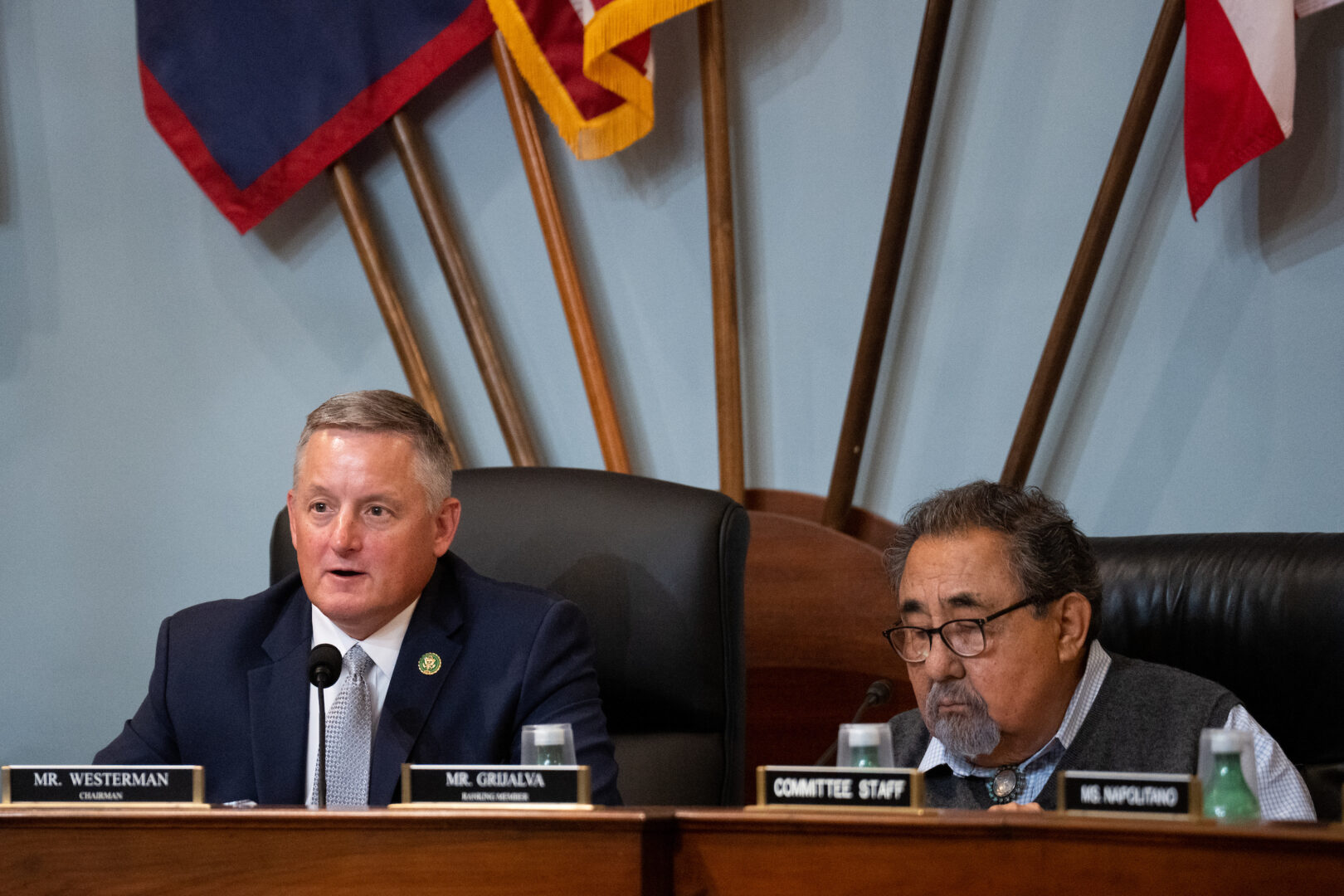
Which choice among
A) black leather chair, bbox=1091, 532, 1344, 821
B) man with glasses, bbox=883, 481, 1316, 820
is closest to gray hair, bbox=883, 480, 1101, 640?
man with glasses, bbox=883, 481, 1316, 820

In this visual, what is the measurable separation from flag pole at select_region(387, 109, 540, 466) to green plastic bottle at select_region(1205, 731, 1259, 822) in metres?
2.01

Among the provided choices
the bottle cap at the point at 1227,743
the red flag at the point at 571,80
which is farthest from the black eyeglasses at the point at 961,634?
the red flag at the point at 571,80

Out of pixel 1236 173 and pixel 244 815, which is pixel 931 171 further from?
pixel 244 815

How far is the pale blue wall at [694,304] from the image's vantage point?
272 centimetres

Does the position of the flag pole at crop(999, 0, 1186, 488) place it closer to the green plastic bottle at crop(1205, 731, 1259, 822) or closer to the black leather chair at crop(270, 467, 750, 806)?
the black leather chair at crop(270, 467, 750, 806)

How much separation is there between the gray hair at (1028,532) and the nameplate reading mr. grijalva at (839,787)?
0.66 m

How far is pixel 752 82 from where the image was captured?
3.01 m

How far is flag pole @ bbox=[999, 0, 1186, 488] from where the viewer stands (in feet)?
8.44

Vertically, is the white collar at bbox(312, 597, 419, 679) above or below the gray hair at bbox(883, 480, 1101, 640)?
below

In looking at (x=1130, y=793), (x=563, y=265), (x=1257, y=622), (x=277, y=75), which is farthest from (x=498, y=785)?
(x=277, y=75)

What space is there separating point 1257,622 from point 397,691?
1223 mm

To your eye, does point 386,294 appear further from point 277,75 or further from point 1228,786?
point 1228,786

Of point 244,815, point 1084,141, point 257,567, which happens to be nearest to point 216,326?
point 257,567

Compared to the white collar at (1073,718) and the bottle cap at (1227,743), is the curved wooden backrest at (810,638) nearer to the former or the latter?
the white collar at (1073,718)
